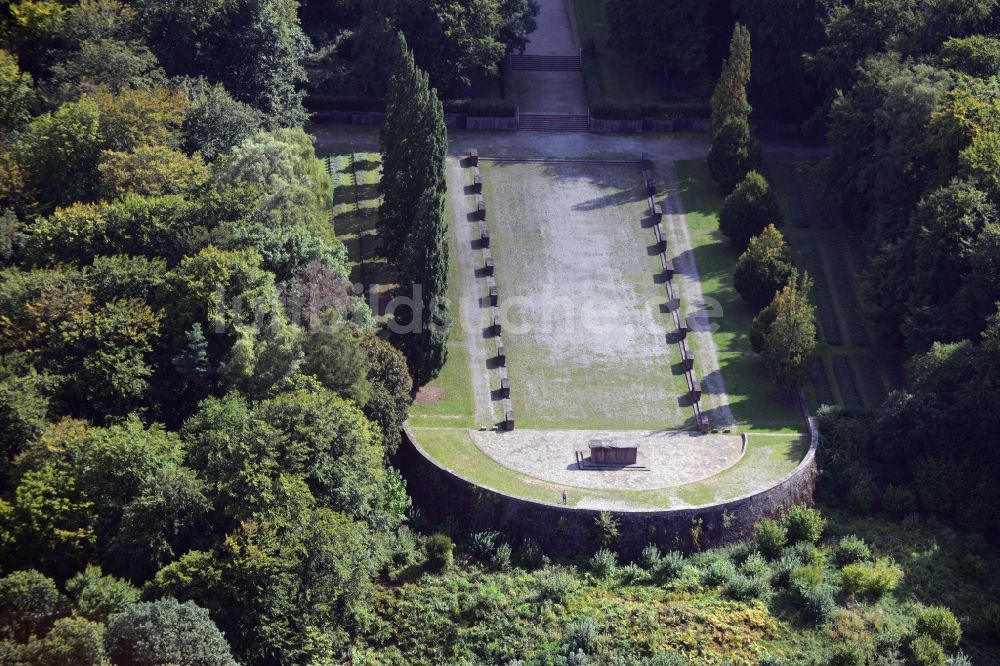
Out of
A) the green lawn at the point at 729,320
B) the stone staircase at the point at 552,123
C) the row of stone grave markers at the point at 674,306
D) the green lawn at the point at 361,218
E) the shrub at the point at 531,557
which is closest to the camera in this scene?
the shrub at the point at 531,557

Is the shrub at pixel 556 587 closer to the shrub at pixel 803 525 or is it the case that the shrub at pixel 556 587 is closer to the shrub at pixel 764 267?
the shrub at pixel 803 525

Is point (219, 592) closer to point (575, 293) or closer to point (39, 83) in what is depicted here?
point (575, 293)

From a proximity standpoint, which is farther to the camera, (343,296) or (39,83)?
(39,83)

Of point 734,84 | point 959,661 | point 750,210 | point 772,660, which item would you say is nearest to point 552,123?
point 734,84

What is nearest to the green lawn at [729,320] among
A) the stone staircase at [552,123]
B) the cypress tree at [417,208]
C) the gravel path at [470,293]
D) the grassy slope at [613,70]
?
the stone staircase at [552,123]

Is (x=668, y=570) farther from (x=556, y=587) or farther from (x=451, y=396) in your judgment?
(x=451, y=396)

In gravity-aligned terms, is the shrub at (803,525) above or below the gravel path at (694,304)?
below

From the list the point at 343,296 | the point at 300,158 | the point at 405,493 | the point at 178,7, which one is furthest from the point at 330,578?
the point at 178,7
